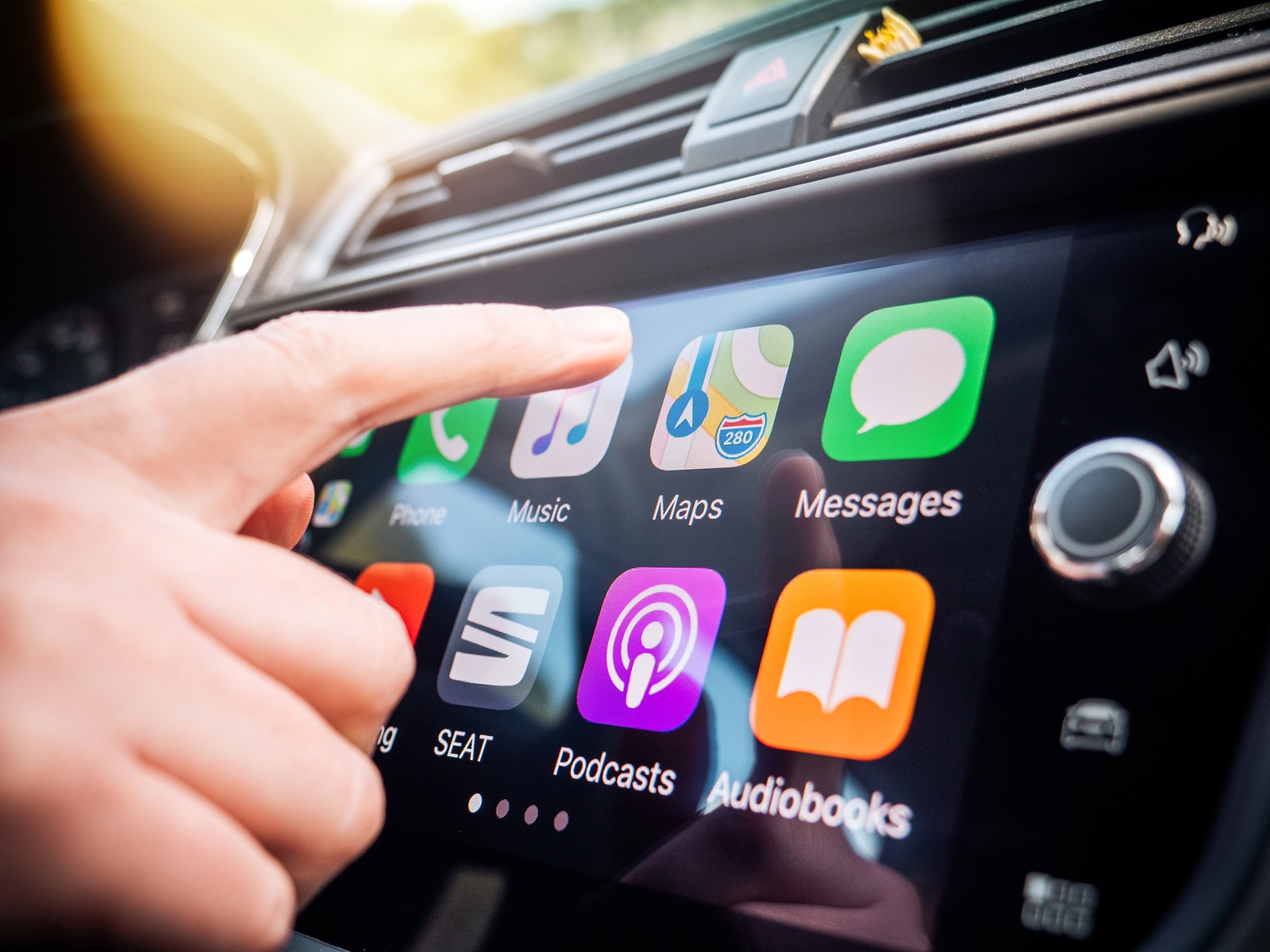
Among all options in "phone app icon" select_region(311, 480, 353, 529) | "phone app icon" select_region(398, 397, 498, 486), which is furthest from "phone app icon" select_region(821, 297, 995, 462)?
"phone app icon" select_region(311, 480, 353, 529)

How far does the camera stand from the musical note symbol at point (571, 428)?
74cm

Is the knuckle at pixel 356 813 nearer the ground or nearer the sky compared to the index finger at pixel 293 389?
nearer the ground

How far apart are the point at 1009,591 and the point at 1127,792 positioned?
0.35 ft

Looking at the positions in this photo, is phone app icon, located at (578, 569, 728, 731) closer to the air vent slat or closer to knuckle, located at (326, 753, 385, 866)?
knuckle, located at (326, 753, 385, 866)

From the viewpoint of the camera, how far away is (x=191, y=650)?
1.34ft

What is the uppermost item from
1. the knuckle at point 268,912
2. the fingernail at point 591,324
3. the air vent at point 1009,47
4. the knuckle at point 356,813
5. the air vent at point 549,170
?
the air vent at point 549,170

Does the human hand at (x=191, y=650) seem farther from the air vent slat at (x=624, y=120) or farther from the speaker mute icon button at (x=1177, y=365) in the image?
the air vent slat at (x=624, y=120)

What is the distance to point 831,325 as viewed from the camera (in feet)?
2.09

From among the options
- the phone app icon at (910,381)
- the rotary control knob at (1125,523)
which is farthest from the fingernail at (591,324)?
the rotary control knob at (1125,523)

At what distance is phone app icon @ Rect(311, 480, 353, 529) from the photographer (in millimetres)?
908

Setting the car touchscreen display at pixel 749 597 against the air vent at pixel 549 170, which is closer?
the car touchscreen display at pixel 749 597

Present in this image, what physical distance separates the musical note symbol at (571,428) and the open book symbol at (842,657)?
26 centimetres

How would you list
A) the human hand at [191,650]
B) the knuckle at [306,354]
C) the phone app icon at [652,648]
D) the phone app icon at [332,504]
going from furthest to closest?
1. the phone app icon at [332,504]
2. the phone app icon at [652,648]
3. the knuckle at [306,354]
4. the human hand at [191,650]

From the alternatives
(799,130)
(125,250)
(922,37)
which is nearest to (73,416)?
(799,130)
